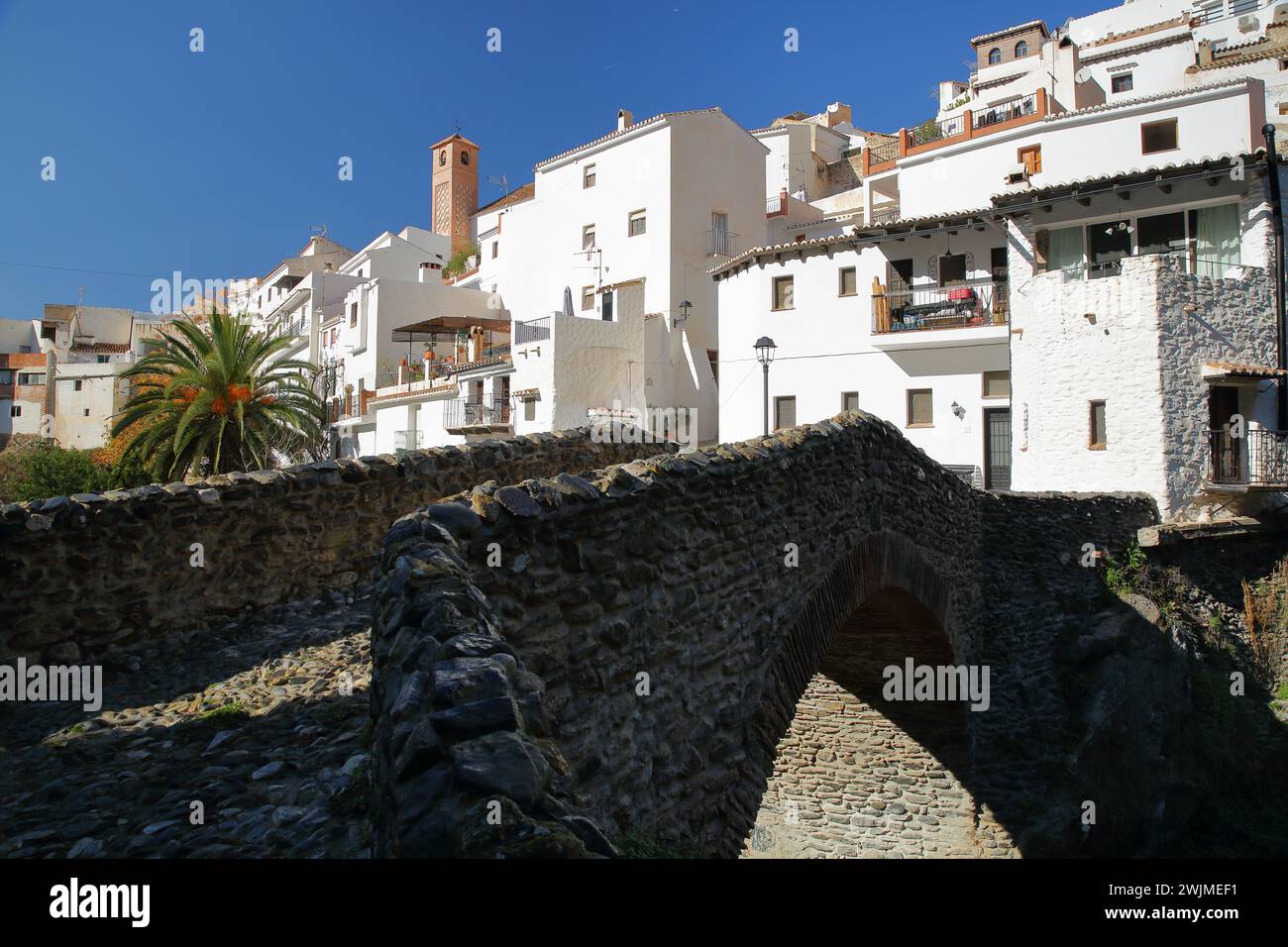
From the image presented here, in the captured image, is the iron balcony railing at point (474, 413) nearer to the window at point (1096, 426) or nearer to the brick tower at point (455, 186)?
the window at point (1096, 426)

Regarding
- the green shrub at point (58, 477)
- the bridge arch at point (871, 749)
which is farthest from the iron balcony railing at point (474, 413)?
the bridge arch at point (871, 749)

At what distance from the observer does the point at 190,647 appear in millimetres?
6742

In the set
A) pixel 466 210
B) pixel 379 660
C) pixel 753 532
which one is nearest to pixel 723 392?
pixel 753 532

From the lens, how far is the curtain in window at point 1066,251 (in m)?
18.7

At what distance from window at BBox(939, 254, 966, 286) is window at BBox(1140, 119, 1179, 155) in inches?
204

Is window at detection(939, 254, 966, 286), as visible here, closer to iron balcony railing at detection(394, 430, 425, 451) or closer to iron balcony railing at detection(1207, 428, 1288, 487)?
iron balcony railing at detection(1207, 428, 1288, 487)

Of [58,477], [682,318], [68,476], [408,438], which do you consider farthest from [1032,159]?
[58,477]

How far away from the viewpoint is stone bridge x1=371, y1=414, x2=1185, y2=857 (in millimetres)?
2814

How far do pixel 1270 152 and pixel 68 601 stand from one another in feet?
70.2

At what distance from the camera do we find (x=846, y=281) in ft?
76.6

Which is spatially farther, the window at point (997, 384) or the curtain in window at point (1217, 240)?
→ the window at point (997, 384)

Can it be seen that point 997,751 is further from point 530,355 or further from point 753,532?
point 530,355

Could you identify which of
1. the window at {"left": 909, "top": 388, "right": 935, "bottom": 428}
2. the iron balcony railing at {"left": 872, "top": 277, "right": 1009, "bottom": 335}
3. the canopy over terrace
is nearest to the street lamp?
the canopy over terrace

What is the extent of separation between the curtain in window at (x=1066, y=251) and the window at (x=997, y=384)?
9.32 feet
